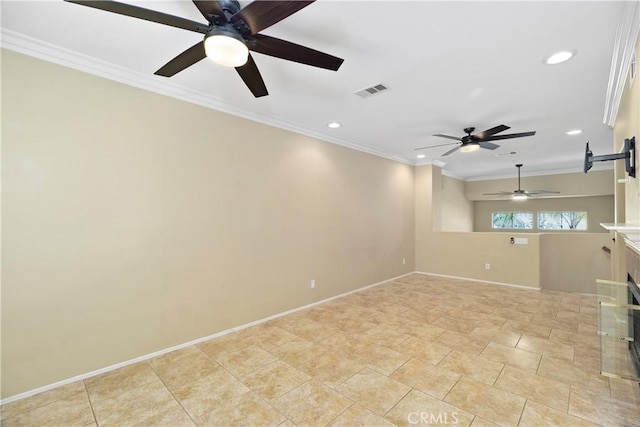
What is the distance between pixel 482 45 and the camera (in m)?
2.23

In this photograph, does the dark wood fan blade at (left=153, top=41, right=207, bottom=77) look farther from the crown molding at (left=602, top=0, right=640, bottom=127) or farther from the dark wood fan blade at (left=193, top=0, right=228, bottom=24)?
the crown molding at (left=602, top=0, right=640, bottom=127)

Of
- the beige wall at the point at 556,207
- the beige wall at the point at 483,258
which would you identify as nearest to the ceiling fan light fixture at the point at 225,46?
the beige wall at the point at 483,258

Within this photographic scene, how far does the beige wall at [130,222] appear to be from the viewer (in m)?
2.21

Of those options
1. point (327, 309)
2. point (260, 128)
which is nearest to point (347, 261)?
point (327, 309)

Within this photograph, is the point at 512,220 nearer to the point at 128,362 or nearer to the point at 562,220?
Answer: the point at 562,220

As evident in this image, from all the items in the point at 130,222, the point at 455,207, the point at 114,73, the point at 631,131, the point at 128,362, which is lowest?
the point at 128,362

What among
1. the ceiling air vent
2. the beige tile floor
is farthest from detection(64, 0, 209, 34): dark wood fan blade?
the beige tile floor

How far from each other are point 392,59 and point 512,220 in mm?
8978

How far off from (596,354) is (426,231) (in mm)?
3983

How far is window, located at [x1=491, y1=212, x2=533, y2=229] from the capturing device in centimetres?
891

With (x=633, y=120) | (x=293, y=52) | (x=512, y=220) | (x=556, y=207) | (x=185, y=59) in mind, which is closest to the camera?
(x=293, y=52)

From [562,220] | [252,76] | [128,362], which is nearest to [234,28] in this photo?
[252,76]

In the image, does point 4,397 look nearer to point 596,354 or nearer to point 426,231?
point 596,354

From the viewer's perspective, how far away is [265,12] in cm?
151
